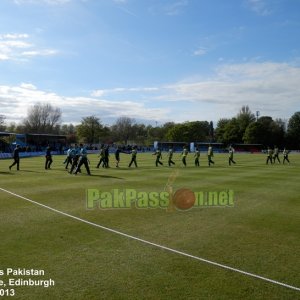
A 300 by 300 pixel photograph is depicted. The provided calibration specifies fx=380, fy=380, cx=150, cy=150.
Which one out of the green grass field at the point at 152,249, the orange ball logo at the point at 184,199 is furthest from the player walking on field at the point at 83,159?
the green grass field at the point at 152,249

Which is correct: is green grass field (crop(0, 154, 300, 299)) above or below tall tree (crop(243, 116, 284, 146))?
below

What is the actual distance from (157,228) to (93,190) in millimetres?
7678

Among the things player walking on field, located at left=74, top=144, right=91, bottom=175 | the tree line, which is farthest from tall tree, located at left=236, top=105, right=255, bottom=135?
player walking on field, located at left=74, top=144, right=91, bottom=175

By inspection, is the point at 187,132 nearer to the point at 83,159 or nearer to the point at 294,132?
the point at 294,132

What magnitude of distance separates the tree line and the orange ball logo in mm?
107890

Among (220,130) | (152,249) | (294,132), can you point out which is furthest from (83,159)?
(220,130)

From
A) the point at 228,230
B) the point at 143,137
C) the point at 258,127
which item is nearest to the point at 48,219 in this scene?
the point at 228,230

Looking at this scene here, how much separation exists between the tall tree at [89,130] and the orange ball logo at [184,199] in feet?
369

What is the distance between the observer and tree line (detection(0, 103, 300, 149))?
12584 centimetres

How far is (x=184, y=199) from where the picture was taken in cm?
1597

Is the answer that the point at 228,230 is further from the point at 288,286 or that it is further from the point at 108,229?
→ the point at 288,286

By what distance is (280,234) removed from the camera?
9.93 m

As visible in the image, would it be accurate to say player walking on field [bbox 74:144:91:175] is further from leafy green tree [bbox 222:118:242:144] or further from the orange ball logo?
leafy green tree [bbox 222:118:242:144]

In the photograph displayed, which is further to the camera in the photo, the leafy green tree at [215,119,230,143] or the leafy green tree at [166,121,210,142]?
the leafy green tree at [215,119,230,143]
